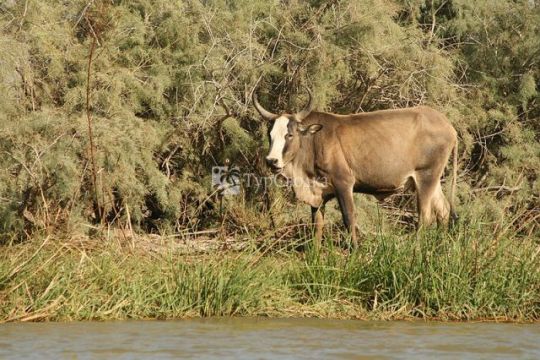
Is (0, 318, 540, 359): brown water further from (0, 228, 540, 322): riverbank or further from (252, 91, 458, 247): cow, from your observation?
(252, 91, 458, 247): cow

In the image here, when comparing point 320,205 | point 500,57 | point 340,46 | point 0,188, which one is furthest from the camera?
point 500,57

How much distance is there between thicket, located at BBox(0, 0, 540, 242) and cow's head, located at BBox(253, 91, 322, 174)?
583 millimetres

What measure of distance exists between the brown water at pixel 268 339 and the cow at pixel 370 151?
3.81m

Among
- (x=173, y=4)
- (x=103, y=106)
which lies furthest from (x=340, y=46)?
(x=103, y=106)

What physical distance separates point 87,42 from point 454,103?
15.2ft

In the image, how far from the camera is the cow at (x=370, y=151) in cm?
1143

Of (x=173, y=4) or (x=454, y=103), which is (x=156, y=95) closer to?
(x=173, y=4)

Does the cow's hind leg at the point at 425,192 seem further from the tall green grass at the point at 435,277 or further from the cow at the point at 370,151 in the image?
the tall green grass at the point at 435,277

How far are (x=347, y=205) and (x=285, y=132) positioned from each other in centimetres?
108

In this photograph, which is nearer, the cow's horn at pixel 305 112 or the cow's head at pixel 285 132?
the cow's head at pixel 285 132

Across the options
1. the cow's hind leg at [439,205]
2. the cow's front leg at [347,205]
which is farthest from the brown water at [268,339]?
the cow's hind leg at [439,205]

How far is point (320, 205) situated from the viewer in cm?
1130

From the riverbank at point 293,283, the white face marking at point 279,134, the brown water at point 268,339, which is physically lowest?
the brown water at point 268,339

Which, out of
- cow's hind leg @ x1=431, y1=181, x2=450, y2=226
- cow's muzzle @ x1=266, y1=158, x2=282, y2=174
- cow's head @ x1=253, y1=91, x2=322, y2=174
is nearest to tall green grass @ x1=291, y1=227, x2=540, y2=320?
cow's muzzle @ x1=266, y1=158, x2=282, y2=174
